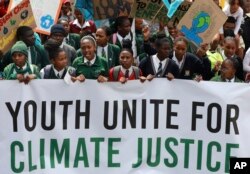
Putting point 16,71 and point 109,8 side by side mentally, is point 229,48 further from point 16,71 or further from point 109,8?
point 16,71

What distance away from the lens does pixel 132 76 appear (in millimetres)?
11250

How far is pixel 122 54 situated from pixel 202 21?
149 centimetres

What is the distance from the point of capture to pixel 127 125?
10.5 metres

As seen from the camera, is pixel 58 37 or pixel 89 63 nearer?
pixel 89 63

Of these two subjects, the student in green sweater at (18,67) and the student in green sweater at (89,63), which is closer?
the student in green sweater at (18,67)

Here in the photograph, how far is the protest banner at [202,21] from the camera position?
12.3 meters

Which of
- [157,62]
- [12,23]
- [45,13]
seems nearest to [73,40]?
[45,13]

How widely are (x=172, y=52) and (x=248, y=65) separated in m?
1.22

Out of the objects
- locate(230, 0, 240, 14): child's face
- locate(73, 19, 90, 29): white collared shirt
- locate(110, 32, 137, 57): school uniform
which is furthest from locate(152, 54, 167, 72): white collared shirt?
locate(230, 0, 240, 14): child's face

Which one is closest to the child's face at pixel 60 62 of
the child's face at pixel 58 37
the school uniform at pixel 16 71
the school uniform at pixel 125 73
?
the school uniform at pixel 16 71

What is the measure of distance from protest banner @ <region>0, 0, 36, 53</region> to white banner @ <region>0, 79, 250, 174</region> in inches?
74.4

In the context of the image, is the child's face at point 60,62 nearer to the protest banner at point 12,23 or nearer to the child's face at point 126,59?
the child's face at point 126,59

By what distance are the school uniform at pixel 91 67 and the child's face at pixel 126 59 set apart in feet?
0.99

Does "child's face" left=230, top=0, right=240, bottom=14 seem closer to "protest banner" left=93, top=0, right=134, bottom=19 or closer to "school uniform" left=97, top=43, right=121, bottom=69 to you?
"school uniform" left=97, top=43, right=121, bottom=69
